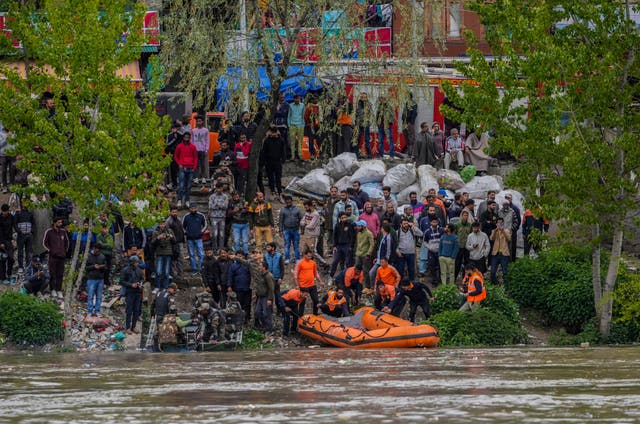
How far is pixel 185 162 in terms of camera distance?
3456 centimetres

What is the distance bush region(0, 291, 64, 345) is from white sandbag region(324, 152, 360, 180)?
10.6 metres

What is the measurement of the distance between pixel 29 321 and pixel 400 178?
11.6 meters

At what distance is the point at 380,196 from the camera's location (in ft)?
116

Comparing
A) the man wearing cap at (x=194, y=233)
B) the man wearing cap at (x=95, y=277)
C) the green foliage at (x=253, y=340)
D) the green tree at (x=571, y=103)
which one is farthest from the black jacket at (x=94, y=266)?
the green tree at (x=571, y=103)

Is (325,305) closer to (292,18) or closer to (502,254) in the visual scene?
(502,254)

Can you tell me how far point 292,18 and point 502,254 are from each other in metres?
7.79

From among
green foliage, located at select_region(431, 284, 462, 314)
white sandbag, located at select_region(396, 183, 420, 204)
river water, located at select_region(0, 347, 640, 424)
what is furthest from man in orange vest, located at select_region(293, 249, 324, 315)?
white sandbag, located at select_region(396, 183, 420, 204)

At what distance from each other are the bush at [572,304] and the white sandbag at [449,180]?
20.0ft

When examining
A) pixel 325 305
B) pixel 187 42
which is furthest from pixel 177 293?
pixel 187 42

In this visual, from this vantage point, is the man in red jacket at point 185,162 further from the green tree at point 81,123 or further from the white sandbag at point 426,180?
the white sandbag at point 426,180

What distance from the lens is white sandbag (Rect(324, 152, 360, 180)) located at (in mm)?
37031

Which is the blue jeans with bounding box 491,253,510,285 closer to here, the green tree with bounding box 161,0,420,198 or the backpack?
the green tree with bounding box 161,0,420,198

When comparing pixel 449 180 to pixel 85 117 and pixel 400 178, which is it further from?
pixel 85 117

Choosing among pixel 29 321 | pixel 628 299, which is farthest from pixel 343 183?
pixel 29 321
